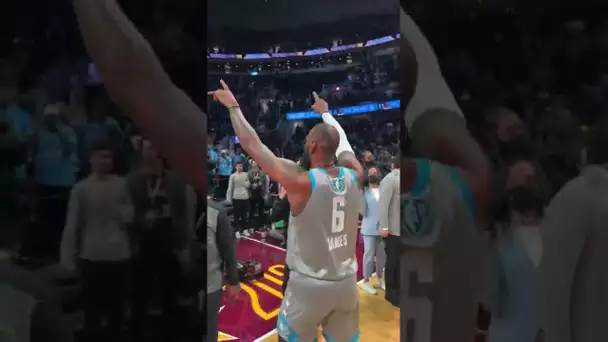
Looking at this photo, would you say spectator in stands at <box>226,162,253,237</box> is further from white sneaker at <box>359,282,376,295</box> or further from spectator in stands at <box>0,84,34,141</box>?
spectator in stands at <box>0,84,34,141</box>

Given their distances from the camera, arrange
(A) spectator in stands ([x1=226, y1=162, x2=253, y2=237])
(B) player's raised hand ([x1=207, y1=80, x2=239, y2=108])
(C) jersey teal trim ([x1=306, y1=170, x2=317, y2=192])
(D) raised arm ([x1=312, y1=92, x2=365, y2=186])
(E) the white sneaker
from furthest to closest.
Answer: (E) the white sneaker < (A) spectator in stands ([x1=226, y1=162, x2=253, y2=237]) < (D) raised arm ([x1=312, y1=92, x2=365, y2=186]) < (C) jersey teal trim ([x1=306, y1=170, x2=317, y2=192]) < (B) player's raised hand ([x1=207, y1=80, x2=239, y2=108])

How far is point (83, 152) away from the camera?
0.86 metres

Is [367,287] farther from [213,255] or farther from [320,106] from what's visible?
[213,255]

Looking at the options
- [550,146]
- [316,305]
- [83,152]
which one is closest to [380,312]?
[316,305]

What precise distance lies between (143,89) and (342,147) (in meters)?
1.09

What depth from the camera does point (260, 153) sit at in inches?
55.2

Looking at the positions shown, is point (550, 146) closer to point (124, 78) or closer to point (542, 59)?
point (542, 59)

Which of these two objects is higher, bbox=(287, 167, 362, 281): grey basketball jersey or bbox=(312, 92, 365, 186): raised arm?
bbox=(312, 92, 365, 186): raised arm

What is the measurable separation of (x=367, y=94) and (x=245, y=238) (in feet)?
3.65

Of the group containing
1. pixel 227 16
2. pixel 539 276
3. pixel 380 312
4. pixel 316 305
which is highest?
pixel 227 16

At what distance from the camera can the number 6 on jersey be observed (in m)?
1.53

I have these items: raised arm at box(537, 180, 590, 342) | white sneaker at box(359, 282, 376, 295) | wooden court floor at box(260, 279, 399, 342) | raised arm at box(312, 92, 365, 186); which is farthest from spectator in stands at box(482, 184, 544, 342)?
white sneaker at box(359, 282, 376, 295)

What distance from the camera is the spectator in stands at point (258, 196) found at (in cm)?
229

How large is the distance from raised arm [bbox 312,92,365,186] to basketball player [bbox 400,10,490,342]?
70 centimetres
